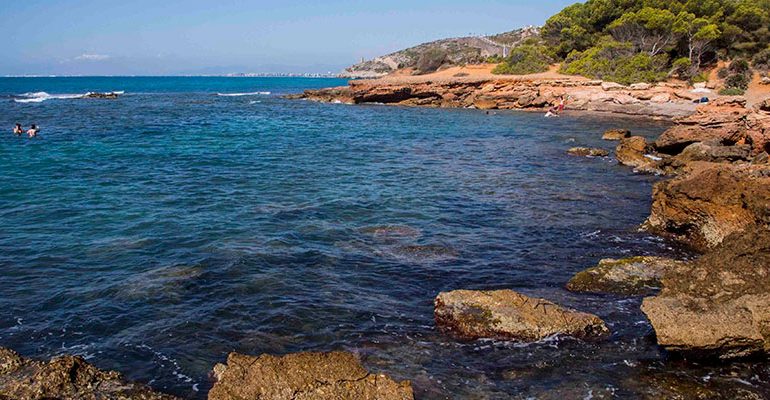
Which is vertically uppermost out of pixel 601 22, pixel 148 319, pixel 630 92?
pixel 601 22

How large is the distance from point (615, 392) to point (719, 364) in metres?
1.95

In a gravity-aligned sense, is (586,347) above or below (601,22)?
below

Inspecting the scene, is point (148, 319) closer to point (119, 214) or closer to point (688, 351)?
point (119, 214)

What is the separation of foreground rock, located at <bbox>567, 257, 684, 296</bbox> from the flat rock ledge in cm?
195

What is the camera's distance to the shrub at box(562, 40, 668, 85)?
6038cm

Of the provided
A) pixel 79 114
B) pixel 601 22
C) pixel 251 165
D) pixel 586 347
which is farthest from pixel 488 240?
pixel 601 22

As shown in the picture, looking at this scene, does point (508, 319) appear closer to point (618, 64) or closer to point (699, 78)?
point (699, 78)

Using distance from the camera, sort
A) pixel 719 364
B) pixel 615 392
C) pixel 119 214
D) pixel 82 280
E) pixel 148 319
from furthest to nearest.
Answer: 1. pixel 119 214
2. pixel 82 280
3. pixel 148 319
4. pixel 719 364
5. pixel 615 392

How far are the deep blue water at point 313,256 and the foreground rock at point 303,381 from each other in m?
1.46

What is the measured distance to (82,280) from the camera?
12266 mm

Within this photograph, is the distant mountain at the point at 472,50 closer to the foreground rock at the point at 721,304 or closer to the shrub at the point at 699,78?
the shrub at the point at 699,78

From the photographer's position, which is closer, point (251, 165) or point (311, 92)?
point (251, 165)

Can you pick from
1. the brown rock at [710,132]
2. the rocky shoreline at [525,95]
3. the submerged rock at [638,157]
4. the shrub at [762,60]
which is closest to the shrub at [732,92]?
the rocky shoreline at [525,95]

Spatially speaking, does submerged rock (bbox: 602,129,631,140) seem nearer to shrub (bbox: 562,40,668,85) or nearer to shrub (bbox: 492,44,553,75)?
shrub (bbox: 562,40,668,85)
